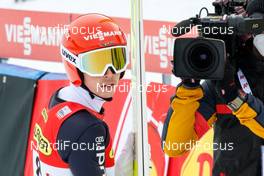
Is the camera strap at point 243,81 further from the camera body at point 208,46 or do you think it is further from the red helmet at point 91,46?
the red helmet at point 91,46

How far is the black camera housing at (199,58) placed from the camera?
2.31m

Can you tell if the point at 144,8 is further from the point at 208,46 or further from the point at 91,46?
the point at 91,46

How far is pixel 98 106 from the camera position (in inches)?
85.9

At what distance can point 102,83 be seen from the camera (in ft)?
7.10

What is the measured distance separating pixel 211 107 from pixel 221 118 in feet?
0.18

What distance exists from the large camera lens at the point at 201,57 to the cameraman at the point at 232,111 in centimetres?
5

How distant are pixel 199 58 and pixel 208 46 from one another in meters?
0.06

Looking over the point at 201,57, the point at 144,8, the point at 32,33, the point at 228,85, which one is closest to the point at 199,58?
the point at 201,57

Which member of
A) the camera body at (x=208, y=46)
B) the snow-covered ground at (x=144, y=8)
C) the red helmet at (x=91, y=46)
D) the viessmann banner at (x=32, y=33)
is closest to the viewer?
the red helmet at (x=91, y=46)

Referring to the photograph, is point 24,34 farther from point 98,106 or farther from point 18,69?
point 98,106

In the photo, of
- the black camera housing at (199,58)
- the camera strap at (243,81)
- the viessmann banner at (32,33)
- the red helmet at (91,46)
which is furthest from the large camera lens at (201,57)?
the viessmann banner at (32,33)

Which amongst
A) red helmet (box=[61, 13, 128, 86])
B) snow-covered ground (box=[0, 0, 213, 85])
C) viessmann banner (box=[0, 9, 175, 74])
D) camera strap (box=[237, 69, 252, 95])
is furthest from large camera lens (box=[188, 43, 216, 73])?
viessmann banner (box=[0, 9, 175, 74])

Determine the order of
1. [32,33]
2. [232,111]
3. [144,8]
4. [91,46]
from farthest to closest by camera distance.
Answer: [144,8]
[32,33]
[232,111]
[91,46]

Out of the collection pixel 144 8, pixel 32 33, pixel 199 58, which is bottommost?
pixel 32 33
